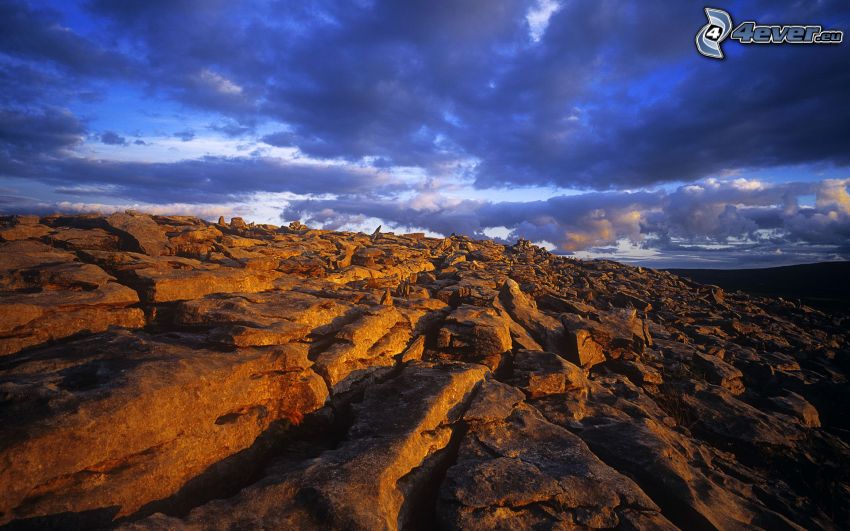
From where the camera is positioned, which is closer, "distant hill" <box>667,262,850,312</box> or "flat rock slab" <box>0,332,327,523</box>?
"flat rock slab" <box>0,332,327,523</box>

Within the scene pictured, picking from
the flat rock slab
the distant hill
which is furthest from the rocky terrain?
the distant hill

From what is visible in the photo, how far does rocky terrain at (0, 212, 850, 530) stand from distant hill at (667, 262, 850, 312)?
5571 inches

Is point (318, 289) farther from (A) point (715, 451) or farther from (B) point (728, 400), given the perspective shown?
(B) point (728, 400)

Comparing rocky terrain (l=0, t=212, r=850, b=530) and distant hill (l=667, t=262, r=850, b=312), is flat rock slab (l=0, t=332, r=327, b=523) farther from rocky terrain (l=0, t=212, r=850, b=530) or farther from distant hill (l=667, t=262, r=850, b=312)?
distant hill (l=667, t=262, r=850, b=312)

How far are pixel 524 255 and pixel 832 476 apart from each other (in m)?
50.4

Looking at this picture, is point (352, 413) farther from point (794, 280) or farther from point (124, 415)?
point (794, 280)

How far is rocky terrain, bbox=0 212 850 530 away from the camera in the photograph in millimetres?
8688

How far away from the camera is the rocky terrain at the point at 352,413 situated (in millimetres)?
8688

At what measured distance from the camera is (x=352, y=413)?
13.2 metres

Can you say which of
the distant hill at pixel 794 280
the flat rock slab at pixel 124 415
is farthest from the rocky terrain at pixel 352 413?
the distant hill at pixel 794 280

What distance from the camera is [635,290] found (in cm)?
4975

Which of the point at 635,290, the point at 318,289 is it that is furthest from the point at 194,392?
the point at 635,290

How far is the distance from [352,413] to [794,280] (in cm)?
22302

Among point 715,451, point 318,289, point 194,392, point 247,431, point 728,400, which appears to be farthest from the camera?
point 318,289
